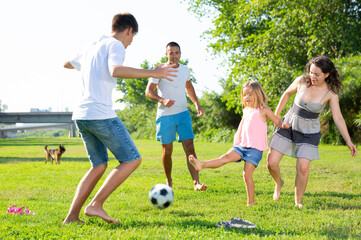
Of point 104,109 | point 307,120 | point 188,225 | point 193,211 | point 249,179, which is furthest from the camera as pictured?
point 307,120

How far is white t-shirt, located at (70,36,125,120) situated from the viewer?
3928 millimetres

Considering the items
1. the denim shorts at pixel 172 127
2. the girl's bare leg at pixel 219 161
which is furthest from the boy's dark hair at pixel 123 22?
the denim shorts at pixel 172 127

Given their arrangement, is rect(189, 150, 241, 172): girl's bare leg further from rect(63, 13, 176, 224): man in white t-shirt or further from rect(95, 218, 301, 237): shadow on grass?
rect(63, 13, 176, 224): man in white t-shirt

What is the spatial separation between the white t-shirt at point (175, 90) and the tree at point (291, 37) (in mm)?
15143

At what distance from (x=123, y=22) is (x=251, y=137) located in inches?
89.3

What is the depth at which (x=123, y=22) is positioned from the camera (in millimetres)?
4148

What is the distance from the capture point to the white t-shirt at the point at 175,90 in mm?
6543

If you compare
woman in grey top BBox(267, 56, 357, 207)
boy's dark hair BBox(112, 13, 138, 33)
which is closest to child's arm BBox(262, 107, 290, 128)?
woman in grey top BBox(267, 56, 357, 207)

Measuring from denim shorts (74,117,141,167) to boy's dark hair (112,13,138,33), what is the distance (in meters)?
0.98

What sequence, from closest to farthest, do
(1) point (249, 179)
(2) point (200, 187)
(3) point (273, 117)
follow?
(1) point (249, 179) < (3) point (273, 117) < (2) point (200, 187)

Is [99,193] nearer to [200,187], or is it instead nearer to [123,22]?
[123,22]

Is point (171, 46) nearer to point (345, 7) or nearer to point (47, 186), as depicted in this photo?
point (47, 186)

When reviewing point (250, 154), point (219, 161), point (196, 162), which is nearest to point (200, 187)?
point (219, 161)

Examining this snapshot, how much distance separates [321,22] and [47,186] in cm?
1787
